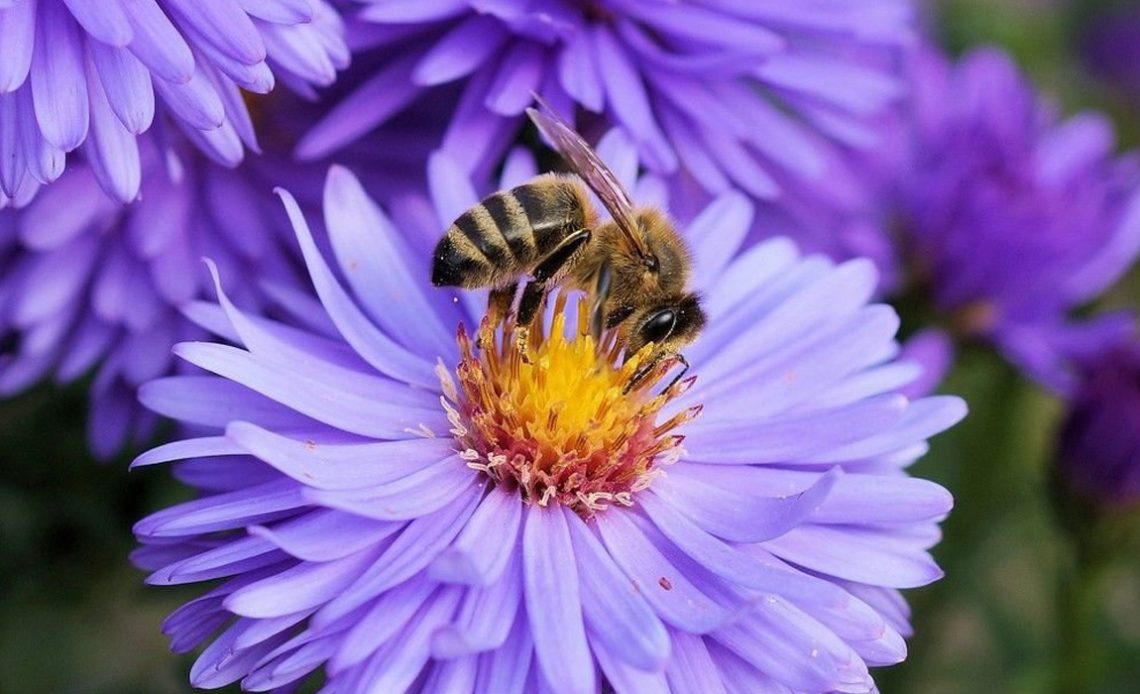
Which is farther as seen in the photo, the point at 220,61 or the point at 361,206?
the point at 361,206

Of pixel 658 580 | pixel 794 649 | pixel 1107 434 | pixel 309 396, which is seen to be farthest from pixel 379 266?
pixel 1107 434

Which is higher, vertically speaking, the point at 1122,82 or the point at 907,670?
the point at 1122,82

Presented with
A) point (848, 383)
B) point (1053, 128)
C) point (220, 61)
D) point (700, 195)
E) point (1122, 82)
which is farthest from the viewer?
point (1122, 82)

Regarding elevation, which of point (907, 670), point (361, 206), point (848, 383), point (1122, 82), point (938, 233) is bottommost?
point (907, 670)

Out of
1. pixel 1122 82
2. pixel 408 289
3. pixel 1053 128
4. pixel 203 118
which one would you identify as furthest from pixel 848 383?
pixel 1122 82

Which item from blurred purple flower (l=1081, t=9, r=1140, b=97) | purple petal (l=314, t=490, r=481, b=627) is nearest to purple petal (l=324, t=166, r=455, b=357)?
purple petal (l=314, t=490, r=481, b=627)

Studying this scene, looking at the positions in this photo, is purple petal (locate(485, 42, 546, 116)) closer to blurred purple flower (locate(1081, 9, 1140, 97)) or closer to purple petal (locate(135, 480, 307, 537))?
purple petal (locate(135, 480, 307, 537))

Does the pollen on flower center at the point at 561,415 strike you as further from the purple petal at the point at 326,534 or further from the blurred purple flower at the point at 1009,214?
the blurred purple flower at the point at 1009,214

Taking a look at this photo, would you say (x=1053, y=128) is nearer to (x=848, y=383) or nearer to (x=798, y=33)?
(x=798, y=33)
